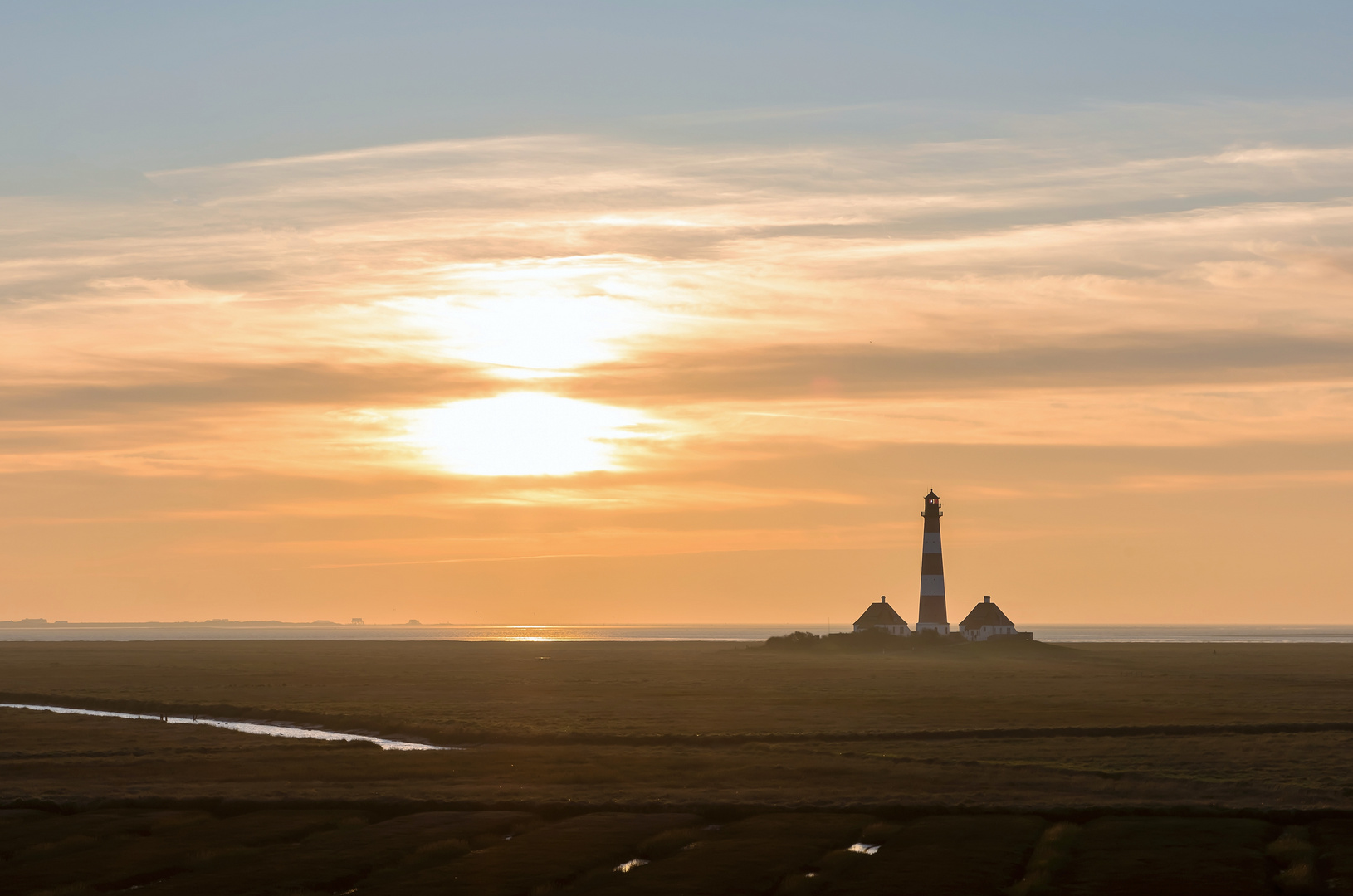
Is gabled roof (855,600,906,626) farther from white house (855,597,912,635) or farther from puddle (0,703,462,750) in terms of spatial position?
puddle (0,703,462,750)

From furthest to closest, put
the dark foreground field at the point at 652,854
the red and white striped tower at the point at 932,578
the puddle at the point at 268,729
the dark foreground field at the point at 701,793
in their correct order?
the red and white striped tower at the point at 932,578 → the puddle at the point at 268,729 → the dark foreground field at the point at 701,793 → the dark foreground field at the point at 652,854

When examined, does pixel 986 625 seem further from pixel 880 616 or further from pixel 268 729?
pixel 268 729

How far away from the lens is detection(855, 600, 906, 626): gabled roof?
419ft

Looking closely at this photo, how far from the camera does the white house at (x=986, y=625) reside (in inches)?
4904

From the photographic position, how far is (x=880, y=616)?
129m

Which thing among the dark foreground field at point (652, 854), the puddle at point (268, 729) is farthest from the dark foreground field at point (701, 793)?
the puddle at point (268, 729)

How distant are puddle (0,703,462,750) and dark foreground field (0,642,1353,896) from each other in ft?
4.80

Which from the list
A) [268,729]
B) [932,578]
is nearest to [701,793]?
[268,729]

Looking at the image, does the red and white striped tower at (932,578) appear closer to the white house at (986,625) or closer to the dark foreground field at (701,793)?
the white house at (986,625)

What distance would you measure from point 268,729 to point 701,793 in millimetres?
28322

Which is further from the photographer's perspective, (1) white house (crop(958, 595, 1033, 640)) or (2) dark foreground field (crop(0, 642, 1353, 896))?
(1) white house (crop(958, 595, 1033, 640))

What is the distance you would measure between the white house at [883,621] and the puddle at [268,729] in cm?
7593

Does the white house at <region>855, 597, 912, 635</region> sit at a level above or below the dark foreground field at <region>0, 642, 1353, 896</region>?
Answer: above

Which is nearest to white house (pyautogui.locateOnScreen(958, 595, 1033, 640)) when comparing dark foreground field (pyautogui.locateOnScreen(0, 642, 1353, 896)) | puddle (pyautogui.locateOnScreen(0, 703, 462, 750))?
dark foreground field (pyautogui.locateOnScreen(0, 642, 1353, 896))
